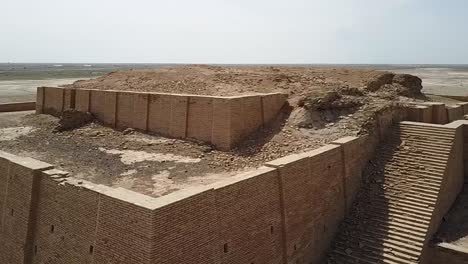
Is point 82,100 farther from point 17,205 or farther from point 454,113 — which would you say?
point 454,113

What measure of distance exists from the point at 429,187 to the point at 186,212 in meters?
5.74

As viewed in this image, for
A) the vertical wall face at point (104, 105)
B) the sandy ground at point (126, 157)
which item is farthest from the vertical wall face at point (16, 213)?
the vertical wall face at point (104, 105)

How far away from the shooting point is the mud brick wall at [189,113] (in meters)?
10.4

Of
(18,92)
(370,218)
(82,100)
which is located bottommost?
(370,218)

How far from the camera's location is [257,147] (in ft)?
33.0

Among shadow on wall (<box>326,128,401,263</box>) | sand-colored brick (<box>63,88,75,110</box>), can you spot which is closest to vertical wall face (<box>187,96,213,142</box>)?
shadow on wall (<box>326,128,401,263</box>)

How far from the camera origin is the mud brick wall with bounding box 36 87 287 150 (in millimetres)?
10367

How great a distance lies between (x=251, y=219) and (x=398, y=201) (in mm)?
3803

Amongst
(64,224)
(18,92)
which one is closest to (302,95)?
(64,224)

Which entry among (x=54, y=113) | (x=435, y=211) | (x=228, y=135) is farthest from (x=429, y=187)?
(x=54, y=113)

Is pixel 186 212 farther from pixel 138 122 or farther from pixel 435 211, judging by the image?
pixel 138 122

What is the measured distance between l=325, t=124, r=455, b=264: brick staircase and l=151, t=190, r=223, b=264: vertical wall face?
→ 3.41m

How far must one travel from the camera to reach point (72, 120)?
13609 millimetres

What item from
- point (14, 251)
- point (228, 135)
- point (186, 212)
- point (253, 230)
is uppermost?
point (228, 135)
